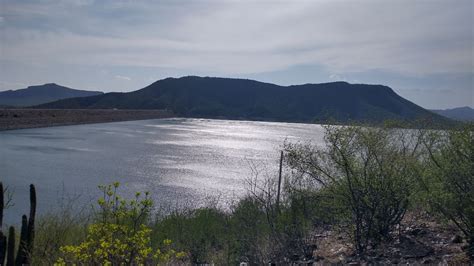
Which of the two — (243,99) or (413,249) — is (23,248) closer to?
(413,249)

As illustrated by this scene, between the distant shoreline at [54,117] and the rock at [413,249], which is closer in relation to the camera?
the rock at [413,249]

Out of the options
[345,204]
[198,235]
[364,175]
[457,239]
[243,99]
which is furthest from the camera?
[243,99]

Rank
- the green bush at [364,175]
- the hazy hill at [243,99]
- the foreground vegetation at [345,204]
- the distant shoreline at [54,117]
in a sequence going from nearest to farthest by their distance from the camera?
the foreground vegetation at [345,204]
the green bush at [364,175]
the distant shoreline at [54,117]
the hazy hill at [243,99]

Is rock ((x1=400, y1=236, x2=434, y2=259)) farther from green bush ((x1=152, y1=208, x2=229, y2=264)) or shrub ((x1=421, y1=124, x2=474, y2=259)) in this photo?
green bush ((x1=152, y1=208, x2=229, y2=264))

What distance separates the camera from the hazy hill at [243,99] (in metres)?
108

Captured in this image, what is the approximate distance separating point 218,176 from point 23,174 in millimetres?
9190

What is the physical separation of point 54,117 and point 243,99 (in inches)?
2933

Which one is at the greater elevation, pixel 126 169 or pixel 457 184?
pixel 457 184

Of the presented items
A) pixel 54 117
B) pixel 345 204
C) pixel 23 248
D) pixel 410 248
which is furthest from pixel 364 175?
pixel 54 117

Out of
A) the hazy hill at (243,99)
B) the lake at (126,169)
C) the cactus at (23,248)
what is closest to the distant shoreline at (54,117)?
the lake at (126,169)

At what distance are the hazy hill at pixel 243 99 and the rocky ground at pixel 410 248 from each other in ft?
286

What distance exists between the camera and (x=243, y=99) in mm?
131625

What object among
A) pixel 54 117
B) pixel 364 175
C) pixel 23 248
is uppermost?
pixel 54 117

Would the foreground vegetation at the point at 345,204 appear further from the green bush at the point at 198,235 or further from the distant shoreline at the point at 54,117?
the distant shoreline at the point at 54,117
